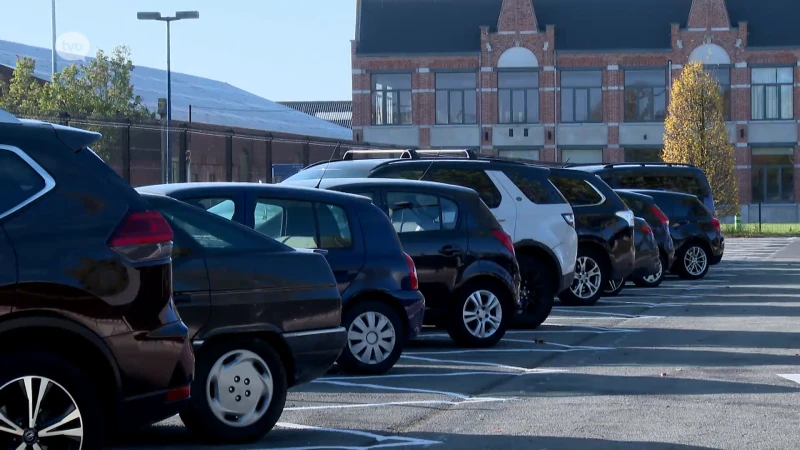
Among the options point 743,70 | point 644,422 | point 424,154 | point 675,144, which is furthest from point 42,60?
point 644,422

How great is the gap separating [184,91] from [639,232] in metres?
50.9

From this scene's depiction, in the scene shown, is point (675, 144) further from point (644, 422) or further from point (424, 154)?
point (644, 422)

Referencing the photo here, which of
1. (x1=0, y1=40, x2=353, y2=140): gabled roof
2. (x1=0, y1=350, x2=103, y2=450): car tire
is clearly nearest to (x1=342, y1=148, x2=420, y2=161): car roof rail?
(x1=0, y1=350, x2=103, y2=450): car tire

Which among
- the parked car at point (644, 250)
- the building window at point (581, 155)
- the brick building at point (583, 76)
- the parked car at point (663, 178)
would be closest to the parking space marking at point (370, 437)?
the parked car at point (644, 250)

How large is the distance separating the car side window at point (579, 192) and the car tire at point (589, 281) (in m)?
0.72

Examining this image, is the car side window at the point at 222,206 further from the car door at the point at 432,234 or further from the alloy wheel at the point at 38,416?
the alloy wheel at the point at 38,416

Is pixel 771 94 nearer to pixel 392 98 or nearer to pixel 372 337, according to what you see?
pixel 392 98

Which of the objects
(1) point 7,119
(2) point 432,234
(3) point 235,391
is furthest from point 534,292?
(1) point 7,119

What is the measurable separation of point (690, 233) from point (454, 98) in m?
38.7

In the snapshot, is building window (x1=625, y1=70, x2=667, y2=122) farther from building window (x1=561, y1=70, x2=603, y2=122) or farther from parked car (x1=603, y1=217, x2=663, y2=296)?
parked car (x1=603, y1=217, x2=663, y2=296)

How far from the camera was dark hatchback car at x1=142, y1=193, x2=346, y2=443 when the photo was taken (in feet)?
25.2

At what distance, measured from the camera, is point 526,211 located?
51.2ft

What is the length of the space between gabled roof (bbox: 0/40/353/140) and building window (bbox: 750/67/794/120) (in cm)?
2172

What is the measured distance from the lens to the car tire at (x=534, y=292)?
1545cm
